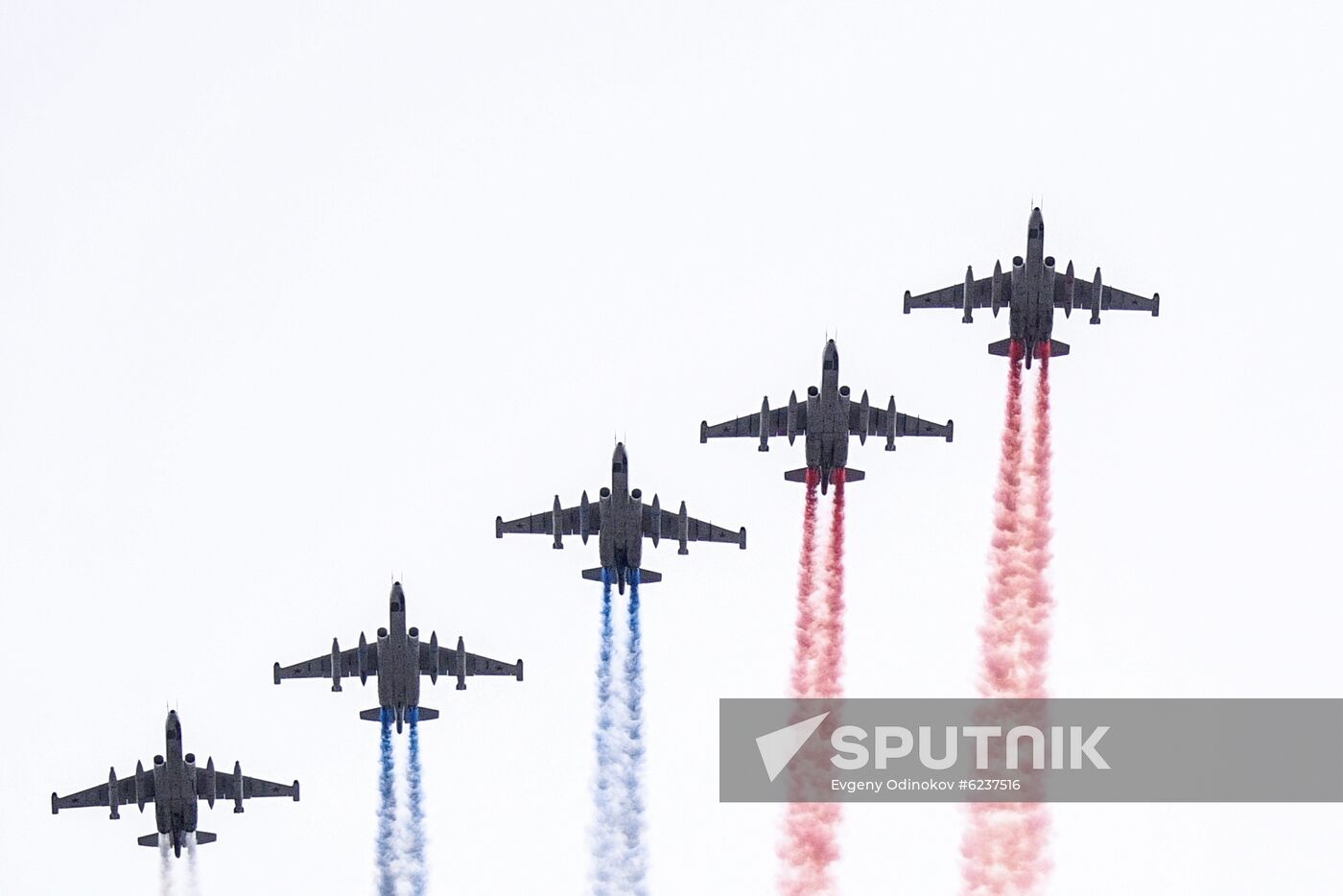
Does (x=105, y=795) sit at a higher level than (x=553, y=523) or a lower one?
lower

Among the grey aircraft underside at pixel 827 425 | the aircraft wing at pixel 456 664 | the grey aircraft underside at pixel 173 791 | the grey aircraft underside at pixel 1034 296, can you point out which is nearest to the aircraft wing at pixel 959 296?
the grey aircraft underside at pixel 1034 296

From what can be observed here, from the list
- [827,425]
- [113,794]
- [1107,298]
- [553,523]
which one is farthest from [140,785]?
[1107,298]

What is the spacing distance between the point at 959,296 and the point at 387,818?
36145mm

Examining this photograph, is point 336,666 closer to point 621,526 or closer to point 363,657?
point 363,657

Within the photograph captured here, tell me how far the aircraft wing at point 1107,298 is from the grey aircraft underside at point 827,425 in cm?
920

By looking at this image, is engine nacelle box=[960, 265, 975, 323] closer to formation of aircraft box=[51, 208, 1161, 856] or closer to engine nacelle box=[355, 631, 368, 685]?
formation of aircraft box=[51, 208, 1161, 856]

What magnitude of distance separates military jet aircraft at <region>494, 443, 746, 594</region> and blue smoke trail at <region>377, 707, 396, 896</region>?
36.4 feet

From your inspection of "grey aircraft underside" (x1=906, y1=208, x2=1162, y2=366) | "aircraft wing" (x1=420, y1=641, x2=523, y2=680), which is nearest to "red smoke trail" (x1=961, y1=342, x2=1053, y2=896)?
"grey aircraft underside" (x1=906, y1=208, x2=1162, y2=366)

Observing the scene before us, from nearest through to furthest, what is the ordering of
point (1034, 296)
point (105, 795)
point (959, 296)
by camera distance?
point (1034, 296), point (959, 296), point (105, 795)

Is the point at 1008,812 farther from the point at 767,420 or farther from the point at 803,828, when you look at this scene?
the point at 767,420

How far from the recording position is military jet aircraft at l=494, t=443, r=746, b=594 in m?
121

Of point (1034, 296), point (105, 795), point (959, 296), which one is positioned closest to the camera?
point (1034, 296)

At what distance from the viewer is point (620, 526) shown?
121m

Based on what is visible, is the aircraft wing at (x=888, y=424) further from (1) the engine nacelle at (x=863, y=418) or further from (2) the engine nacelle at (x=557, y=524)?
(2) the engine nacelle at (x=557, y=524)
